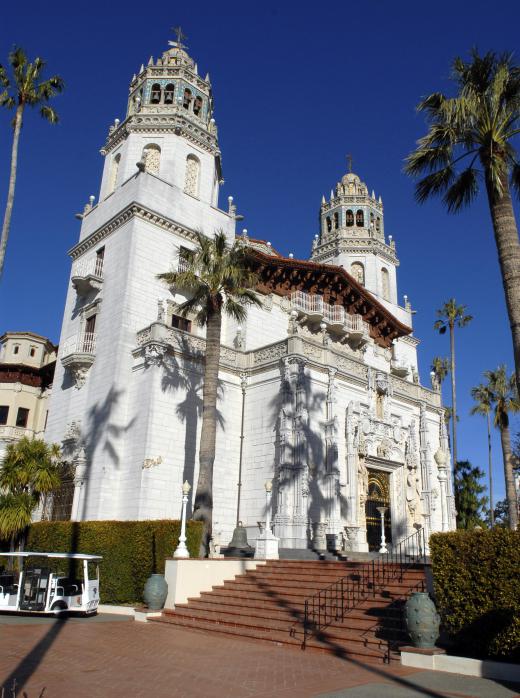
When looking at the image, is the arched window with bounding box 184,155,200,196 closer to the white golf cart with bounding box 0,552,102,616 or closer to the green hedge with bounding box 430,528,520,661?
the white golf cart with bounding box 0,552,102,616

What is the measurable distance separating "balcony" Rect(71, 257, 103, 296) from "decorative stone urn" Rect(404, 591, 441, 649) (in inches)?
882

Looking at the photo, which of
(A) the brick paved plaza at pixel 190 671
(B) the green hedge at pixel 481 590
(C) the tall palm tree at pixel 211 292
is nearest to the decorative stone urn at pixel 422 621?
(B) the green hedge at pixel 481 590

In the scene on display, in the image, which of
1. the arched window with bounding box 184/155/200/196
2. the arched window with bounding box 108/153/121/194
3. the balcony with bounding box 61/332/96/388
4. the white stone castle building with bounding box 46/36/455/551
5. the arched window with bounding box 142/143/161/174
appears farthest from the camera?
the arched window with bounding box 108/153/121/194

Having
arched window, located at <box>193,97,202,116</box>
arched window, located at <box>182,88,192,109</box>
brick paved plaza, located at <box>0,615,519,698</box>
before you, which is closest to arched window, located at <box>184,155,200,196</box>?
arched window, located at <box>193,97,202,116</box>

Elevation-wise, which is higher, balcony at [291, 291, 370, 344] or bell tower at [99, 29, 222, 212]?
bell tower at [99, 29, 222, 212]

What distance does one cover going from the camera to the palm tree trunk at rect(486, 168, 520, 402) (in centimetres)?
1407

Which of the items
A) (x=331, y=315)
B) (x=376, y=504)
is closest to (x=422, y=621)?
(x=376, y=504)

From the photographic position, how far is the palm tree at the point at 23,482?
22.4 meters

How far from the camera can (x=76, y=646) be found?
1225 centimetres

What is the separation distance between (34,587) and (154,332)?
11.4 meters

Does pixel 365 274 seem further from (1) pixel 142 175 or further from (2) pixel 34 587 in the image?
(2) pixel 34 587

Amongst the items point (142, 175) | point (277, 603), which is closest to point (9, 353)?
point (142, 175)

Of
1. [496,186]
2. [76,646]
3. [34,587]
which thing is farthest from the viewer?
[34,587]

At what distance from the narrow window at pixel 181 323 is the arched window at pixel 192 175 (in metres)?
7.88
